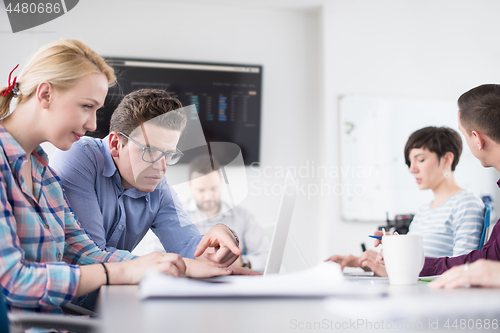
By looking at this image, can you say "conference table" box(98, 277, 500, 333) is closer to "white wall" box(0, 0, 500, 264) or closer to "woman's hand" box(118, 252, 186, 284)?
"woman's hand" box(118, 252, 186, 284)

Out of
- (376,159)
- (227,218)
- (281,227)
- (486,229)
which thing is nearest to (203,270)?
(281,227)

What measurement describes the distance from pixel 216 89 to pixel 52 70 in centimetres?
228

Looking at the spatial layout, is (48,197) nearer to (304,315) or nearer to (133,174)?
(133,174)

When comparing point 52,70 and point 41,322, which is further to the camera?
point 52,70

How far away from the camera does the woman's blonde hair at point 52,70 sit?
983 millimetres

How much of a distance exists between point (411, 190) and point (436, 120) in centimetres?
62

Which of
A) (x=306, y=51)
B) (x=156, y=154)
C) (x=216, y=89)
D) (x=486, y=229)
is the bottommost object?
(x=486, y=229)

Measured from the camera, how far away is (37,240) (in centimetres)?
87

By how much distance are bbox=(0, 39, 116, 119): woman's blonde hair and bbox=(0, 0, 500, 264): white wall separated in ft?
7.44

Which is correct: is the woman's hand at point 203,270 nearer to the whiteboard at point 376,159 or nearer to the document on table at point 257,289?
A: the document on table at point 257,289

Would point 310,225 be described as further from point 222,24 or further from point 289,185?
point 289,185

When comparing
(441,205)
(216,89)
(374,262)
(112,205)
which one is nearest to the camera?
(374,262)

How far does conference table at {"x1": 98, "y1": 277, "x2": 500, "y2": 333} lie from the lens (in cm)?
45

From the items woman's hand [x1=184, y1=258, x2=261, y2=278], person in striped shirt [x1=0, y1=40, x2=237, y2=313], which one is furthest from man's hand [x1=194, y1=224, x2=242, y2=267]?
person in striped shirt [x1=0, y1=40, x2=237, y2=313]
